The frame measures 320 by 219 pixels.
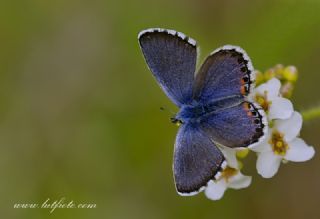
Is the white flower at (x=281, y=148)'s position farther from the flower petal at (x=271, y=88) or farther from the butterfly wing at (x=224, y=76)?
the butterfly wing at (x=224, y=76)

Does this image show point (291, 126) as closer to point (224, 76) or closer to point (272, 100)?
point (272, 100)

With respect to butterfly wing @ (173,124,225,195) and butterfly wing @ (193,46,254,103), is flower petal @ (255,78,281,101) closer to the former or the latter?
butterfly wing @ (193,46,254,103)

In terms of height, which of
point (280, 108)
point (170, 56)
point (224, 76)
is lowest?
point (280, 108)

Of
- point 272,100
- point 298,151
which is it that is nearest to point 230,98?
point 272,100

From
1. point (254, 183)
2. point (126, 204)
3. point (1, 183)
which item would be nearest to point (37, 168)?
point (1, 183)

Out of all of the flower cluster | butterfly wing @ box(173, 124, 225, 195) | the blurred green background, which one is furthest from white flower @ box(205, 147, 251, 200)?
the blurred green background

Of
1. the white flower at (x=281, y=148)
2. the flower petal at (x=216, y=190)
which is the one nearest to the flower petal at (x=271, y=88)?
the white flower at (x=281, y=148)

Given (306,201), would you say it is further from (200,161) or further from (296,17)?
(200,161)
